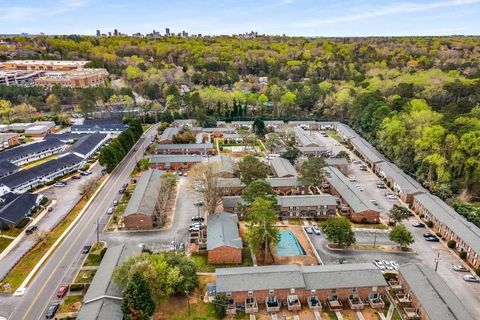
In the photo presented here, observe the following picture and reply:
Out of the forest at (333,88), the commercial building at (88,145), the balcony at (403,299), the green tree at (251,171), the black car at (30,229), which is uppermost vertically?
the forest at (333,88)

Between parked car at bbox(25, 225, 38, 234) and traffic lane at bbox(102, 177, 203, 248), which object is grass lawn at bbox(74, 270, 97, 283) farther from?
parked car at bbox(25, 225, 38, 234)

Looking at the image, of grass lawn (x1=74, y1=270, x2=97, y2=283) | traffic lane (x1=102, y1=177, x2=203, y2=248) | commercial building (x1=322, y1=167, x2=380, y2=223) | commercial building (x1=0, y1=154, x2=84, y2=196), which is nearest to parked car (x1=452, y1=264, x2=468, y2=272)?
commercial building (x1=322, y1=167, x2=380, y2=223)

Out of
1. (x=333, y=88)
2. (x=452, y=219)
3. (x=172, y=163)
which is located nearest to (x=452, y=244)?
(x=452, y=219)

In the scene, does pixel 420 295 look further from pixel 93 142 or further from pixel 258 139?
pixel 93 142

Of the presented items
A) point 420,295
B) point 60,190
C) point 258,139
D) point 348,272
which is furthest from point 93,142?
point 420,295

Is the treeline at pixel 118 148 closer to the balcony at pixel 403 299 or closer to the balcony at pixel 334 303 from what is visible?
the balcony at pixel 334 303

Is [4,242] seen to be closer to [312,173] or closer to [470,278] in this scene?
[312,173]

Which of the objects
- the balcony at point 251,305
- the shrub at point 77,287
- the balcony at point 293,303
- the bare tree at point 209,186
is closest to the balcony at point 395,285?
the balcony at point 293,303
